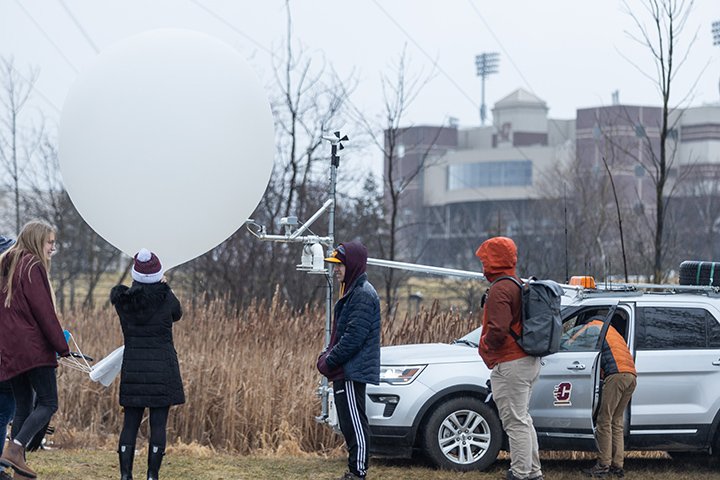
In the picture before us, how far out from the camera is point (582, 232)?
27688mm

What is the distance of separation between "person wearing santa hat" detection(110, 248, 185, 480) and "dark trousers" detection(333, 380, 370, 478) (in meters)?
1.35

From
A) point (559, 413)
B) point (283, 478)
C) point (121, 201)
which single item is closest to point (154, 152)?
point (121, 201)

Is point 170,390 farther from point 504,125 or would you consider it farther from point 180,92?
point 504,125

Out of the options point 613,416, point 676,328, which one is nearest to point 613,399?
point 613,416

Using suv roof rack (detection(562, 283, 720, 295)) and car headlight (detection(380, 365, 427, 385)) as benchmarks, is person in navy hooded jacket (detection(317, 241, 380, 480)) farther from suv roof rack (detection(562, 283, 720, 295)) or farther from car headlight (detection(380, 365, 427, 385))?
suv roof rack (detection(562, 283, 720, 295))

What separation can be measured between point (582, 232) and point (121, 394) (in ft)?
70.1

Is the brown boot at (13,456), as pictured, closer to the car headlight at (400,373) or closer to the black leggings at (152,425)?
the black leggings at (152,425)

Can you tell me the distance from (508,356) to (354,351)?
3.97 feet

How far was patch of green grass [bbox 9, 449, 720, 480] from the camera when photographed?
30.5 feet

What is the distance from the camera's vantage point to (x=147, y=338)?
25.4 ft

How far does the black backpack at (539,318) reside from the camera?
8062mm

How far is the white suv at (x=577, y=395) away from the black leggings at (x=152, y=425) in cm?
227

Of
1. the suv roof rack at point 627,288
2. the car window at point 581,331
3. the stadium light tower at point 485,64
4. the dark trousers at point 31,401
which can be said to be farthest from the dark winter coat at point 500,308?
the stadium light tower at point 485,64

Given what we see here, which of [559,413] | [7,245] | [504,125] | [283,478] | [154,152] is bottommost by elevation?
[283,478]
